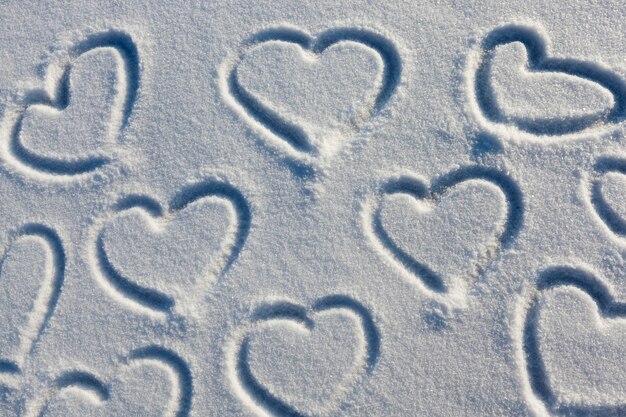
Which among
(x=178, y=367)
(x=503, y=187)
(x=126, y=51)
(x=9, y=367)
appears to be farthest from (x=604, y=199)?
(x=9, y=367)

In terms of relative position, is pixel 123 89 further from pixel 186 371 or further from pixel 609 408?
pixel 609 408

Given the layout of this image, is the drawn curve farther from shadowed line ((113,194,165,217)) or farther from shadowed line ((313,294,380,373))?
shadowed line ((113,194,165,217))

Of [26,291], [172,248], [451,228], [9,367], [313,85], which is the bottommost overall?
[9,367]

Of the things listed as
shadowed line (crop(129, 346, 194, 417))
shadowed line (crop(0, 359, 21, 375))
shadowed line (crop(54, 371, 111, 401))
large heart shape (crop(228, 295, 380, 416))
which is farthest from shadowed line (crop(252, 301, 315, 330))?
shadowed line (crop(0, 359, 21, 375))

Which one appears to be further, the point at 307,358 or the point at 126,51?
the point at 126,51

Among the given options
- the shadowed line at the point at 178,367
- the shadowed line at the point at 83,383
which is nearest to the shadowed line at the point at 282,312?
the shadowed line at the point at 178,367

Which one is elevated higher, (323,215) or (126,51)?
(126,51)

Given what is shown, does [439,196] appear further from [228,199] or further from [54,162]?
[54,162]
